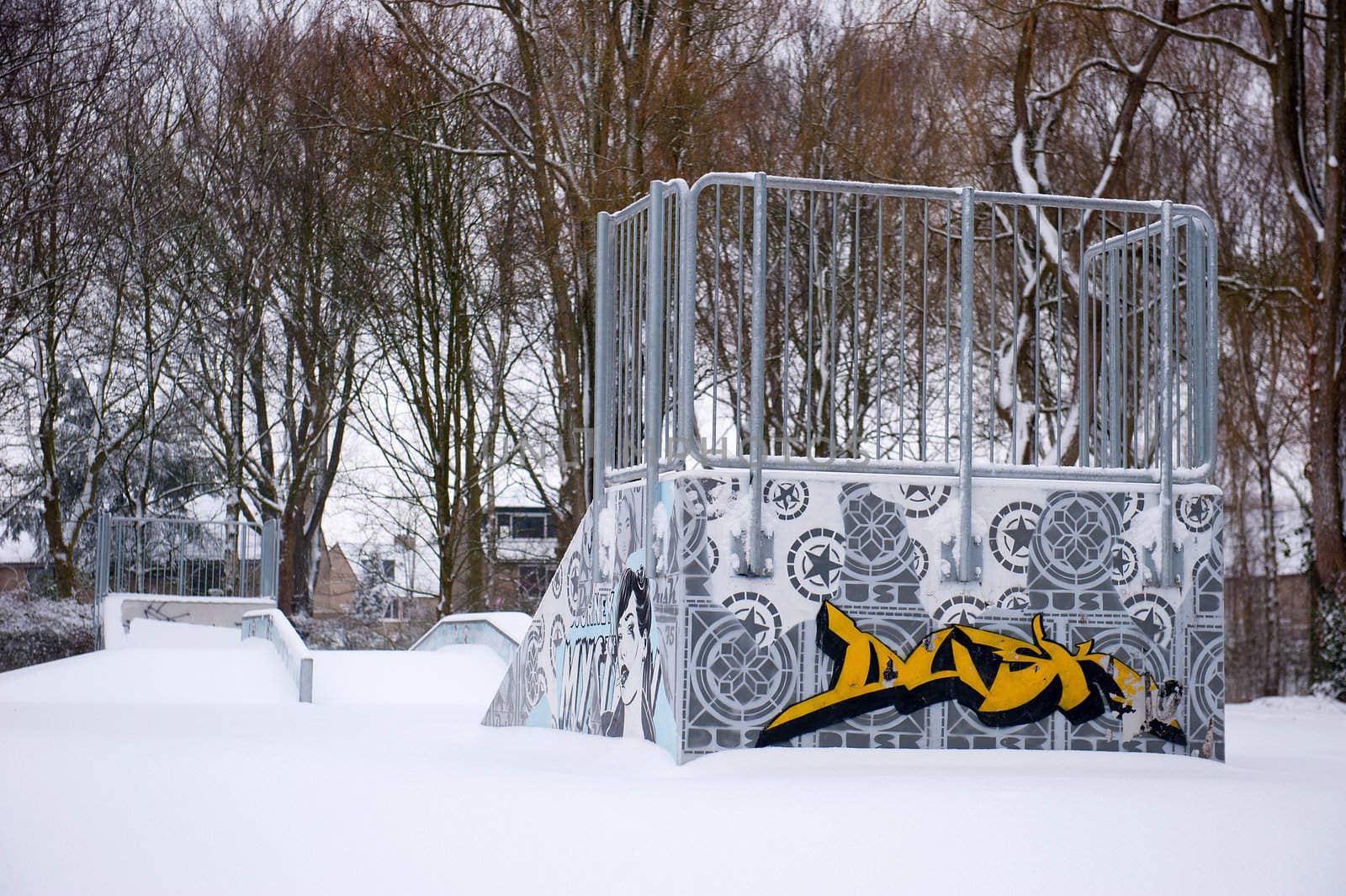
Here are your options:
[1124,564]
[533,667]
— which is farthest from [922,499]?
[533,667]

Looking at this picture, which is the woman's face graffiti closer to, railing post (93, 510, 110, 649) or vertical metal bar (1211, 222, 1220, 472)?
vertical metal bar (1211, 222, 1220, 472)

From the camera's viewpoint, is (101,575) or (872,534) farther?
(101,575)

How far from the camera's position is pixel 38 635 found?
78.8 ft

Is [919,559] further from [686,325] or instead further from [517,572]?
[517,572]

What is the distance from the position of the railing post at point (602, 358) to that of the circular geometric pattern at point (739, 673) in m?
1.26

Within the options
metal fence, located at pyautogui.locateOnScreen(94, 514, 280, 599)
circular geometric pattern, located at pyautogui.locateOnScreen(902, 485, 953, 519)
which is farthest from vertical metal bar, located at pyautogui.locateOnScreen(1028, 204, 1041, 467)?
metal fence, located at pyautogui.locateOnScreen(94, 514, 280, 599)

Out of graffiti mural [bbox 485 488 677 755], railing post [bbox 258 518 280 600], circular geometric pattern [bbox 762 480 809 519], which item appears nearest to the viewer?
circular geometric pattern [bbox 762 480 809 519]

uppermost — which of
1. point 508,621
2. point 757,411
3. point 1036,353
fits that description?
point 1036,353

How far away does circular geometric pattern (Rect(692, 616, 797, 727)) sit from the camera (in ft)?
20.5

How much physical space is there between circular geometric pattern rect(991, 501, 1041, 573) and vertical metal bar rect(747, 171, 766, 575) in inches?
44.3

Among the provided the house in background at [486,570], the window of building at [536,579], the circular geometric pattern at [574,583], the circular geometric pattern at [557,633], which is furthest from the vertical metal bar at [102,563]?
the circular geometric pattern at [574,583]

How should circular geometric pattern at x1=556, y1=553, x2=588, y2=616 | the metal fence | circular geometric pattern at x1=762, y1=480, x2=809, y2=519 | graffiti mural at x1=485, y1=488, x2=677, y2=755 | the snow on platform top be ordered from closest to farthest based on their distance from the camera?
circular geometric pattern at x1=762, y1=480, x2=809, y2=519, graffiti mural at x1=485, y1=488, x2=677, y2=755, circular geometric pattern at x1=556, y1=553, x2=588, y2=616, the snow on platform top, the metal fence

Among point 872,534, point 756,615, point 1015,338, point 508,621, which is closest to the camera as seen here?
point 756,615

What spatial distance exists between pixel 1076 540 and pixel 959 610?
66cm
